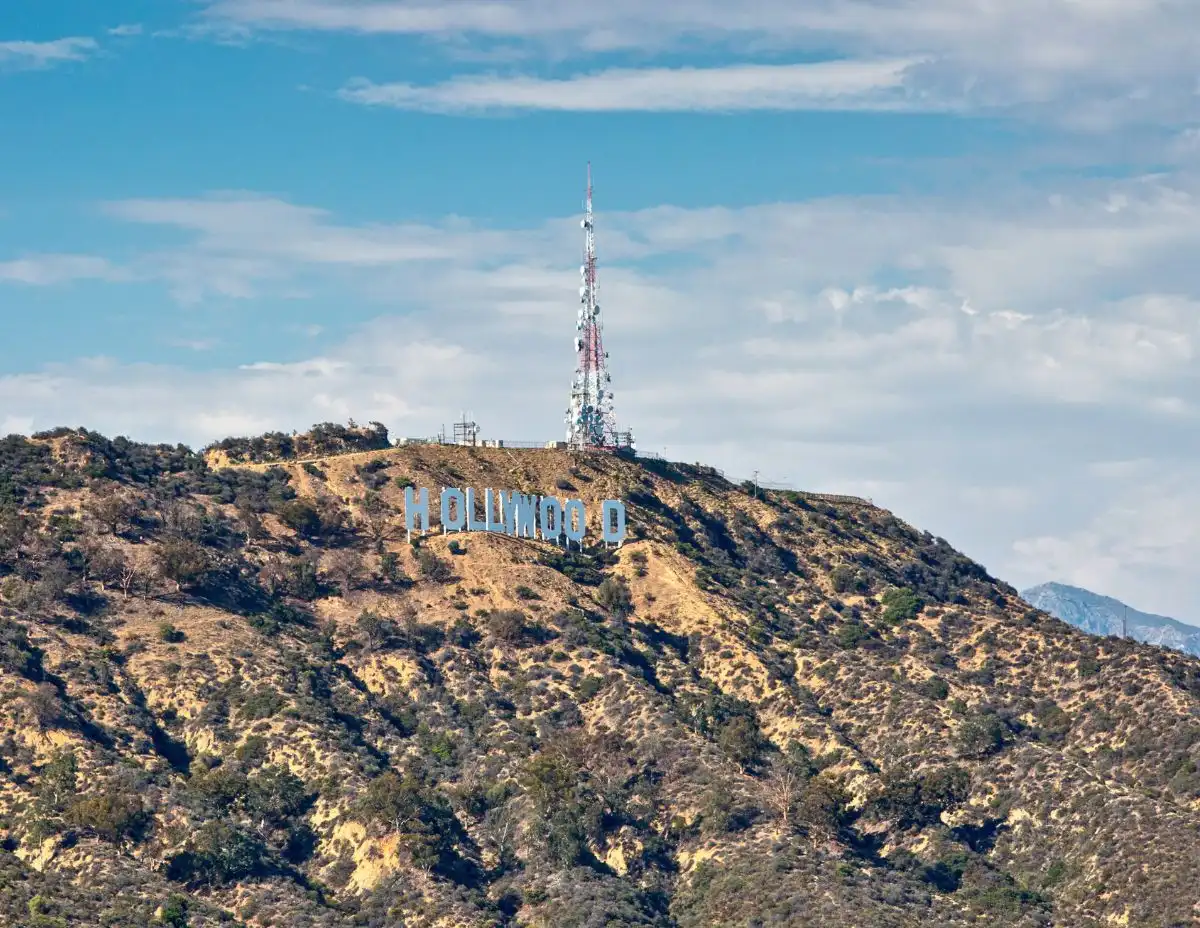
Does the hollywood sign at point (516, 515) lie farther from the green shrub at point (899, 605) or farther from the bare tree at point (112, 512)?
the green shrub at point (899, 605)

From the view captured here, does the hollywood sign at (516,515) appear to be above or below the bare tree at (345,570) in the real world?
above

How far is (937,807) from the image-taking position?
Result: 145125 millimetres

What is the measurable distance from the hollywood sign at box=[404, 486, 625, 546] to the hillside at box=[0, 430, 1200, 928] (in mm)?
1881

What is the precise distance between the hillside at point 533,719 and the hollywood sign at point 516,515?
188cm

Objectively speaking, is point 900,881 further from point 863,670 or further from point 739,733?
point 863,670

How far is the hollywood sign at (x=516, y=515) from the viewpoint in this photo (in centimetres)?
17212

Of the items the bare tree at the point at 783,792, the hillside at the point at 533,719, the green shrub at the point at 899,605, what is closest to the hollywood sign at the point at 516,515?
the hillside at the point at 533,719

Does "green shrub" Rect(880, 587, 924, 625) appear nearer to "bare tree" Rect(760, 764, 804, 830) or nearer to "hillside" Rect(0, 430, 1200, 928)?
"hillside" Rect(0, 430, 1200, 928)

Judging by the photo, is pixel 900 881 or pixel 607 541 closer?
pixel 900 881

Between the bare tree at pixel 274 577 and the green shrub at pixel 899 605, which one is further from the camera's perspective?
the green shrub at pixel 899 605

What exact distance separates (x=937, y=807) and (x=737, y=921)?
829 inches

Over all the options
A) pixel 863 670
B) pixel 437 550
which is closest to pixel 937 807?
pixel 863 670

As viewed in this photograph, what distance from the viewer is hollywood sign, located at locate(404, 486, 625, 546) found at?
172125 mm

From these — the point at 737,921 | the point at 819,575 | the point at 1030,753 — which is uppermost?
the point at 819,575
